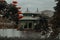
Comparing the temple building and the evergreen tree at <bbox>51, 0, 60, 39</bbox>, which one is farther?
the temple building

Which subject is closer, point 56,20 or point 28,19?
point 56,20

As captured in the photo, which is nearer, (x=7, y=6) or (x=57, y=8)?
(x=57, y=8)

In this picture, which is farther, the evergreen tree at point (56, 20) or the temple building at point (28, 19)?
the temple building at point (28, 19)

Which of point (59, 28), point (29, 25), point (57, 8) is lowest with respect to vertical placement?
point (29, 25)

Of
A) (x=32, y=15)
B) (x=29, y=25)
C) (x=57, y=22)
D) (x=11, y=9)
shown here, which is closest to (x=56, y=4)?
(x=57, y=22)

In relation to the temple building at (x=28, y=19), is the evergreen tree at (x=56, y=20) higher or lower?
higher

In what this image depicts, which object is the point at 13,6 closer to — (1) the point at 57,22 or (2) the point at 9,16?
(2) the point at 9,16

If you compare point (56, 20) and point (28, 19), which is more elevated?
point (56, 20)

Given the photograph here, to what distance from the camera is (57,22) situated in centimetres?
1419

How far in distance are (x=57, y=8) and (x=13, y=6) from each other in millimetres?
36755

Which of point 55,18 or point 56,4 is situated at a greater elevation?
point 56,4

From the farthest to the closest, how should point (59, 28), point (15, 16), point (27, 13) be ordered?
point (15, 16)
point (27, 13)
point (59, 28)

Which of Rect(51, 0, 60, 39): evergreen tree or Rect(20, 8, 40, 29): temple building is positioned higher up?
Rect(51, 0, 60, 39): evergreen tree


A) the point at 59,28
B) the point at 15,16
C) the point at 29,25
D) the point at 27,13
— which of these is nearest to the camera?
the point at 59,28
